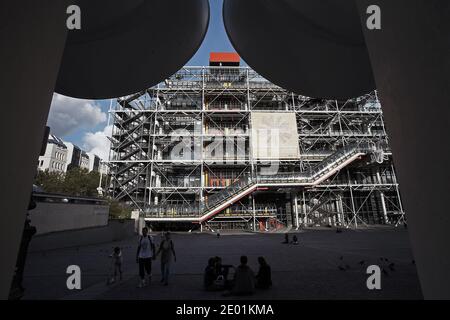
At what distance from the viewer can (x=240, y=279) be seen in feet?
11.9

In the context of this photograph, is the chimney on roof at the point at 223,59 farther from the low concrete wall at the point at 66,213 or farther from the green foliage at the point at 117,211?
the low concrete wall at the point at 66,213

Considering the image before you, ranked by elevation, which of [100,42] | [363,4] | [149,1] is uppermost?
[149,1]

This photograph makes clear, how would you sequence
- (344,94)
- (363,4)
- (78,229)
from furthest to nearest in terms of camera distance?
(78,229), (344,94), (363,4)

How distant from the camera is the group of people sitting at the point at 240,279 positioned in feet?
11.9

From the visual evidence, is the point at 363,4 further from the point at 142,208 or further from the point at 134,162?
the point at 134,162

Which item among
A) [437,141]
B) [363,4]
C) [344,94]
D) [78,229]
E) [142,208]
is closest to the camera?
[437,141]

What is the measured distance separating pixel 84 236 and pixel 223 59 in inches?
928

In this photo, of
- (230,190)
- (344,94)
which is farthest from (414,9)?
(230,190)

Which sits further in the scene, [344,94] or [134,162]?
[134,162]

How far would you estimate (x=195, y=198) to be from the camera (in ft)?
68.2

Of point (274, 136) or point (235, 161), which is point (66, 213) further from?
point (274, 136)

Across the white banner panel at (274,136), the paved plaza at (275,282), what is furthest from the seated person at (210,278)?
the white banner panel at (274,136)
